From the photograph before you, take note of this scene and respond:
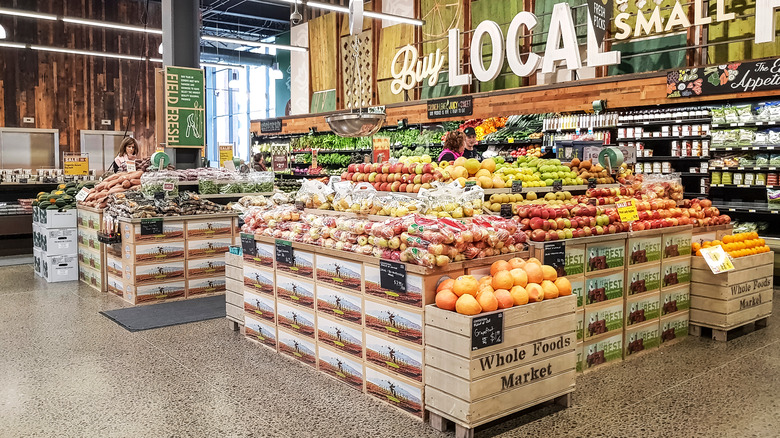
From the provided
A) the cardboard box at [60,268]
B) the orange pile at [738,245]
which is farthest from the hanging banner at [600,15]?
the cardboard box at [60,268]

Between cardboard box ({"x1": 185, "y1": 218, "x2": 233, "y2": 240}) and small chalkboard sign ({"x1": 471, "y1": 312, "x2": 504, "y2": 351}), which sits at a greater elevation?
cardboard box ({"x1": 185, "y1": 218, "x2": 233, "y2": 240})

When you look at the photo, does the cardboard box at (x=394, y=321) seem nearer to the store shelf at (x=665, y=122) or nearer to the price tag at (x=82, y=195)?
the price tag at (x=82, y=195)

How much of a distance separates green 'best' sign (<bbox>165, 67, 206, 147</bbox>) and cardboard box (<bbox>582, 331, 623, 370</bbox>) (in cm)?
648

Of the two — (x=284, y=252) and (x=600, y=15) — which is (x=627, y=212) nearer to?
(x=284, y=252)

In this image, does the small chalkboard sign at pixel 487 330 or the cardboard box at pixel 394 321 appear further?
the cardboard box at pixel 394 321

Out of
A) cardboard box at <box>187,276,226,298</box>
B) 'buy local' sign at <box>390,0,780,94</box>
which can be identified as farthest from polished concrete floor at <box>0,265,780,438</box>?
'buy local' sign at <box>390,0,780,94</box>

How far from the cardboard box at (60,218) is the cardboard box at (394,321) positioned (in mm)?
5547

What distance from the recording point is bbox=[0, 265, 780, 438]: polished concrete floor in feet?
10.7

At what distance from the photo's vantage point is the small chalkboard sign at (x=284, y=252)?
443 centimetres

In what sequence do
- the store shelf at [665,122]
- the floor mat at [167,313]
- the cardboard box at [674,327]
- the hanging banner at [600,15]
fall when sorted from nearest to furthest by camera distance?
the cardboard box at [674,327] → the floor mat at [167,313] → the store shelf at [665,122] → the hanging banner at [600,15]

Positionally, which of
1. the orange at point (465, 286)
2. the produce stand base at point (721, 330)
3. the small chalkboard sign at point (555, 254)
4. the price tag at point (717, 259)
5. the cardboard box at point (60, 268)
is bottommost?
the produce stand base at point (721, 330)

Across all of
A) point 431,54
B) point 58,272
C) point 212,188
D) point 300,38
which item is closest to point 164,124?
point 212,188

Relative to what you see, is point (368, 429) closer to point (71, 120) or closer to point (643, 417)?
point (643, 417)

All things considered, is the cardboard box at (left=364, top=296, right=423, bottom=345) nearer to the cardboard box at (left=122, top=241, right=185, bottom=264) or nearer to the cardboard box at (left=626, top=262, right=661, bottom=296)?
the cardboard box at (left=626, top=262, right=661, bottom=296)
